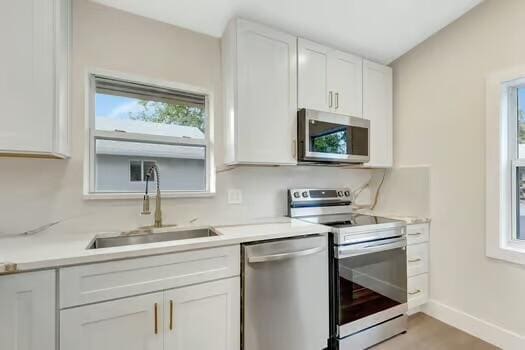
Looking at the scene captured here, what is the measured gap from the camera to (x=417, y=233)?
233cm

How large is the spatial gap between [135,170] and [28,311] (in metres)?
1.04

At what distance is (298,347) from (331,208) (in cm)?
123

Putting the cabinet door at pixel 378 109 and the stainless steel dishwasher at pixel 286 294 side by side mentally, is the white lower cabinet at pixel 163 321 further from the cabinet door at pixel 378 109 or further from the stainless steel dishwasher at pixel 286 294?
the cabinet door at pixel 378 109

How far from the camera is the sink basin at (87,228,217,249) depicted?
1.60m

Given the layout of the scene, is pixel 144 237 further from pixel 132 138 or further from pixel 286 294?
pixel 286 294

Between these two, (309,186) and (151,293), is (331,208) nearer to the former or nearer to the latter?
(309,186)

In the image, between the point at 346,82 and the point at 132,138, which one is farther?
the point at 346,82

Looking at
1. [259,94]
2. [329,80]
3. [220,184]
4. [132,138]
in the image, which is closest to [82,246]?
[132,138]

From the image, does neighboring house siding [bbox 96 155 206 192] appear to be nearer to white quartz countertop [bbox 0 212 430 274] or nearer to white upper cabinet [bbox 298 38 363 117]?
white quartz countertop [bbox 0 212 430 274]

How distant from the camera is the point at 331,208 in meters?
2.52

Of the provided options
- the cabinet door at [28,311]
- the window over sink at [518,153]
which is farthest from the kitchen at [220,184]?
the window over sink at [518,153]

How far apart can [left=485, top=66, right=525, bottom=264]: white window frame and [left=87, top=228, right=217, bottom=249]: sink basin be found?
206 cm

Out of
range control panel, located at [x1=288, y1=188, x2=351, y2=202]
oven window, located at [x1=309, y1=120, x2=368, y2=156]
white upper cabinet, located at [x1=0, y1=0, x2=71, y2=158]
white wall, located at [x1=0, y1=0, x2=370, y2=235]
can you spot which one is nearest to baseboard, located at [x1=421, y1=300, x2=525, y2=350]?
range control panel, located at [x1=288, y1=188, x2=351, y2=202]

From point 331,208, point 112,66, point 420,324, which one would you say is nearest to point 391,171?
point 331,208
